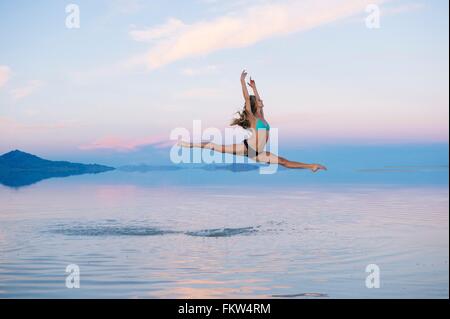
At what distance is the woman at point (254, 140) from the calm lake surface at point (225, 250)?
2.77 m

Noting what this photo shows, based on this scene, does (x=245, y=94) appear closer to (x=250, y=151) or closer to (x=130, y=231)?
(x=250, y=151)

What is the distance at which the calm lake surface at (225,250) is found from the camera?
42.2 feet

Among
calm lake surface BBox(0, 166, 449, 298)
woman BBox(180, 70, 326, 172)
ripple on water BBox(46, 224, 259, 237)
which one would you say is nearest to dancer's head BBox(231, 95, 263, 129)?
woman BBox(180, 70, 326, 172)

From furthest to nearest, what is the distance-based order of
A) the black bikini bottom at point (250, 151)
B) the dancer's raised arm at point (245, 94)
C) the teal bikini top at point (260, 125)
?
1. the black bikini bottom at point (250, 151)
2. the teal bikini top at point (260, 125)
3. the dancer's raised arm at point (245, 94)

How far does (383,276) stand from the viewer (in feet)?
45.6

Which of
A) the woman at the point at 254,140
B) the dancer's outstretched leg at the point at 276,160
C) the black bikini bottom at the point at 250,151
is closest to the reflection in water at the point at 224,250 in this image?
the dancer's outstretched leg at the point at 276,160

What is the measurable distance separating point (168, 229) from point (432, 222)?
10224 millimetres

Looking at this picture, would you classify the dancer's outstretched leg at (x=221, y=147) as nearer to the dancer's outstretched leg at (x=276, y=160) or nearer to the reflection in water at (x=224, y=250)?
the dancer's outstretched leg at (x=276, y=160)

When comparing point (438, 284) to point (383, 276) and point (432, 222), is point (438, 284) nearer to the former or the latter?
point (383, 276)

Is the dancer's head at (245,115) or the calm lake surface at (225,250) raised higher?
the dancer's head at (245,115)

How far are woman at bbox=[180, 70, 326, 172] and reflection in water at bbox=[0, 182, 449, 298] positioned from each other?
277 cm

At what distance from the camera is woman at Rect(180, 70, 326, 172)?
1298 cm

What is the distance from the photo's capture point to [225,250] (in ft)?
55.5

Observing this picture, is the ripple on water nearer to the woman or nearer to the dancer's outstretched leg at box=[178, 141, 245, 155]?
the dancer's outstretched leg at box=[178, 141, 245, 155]
